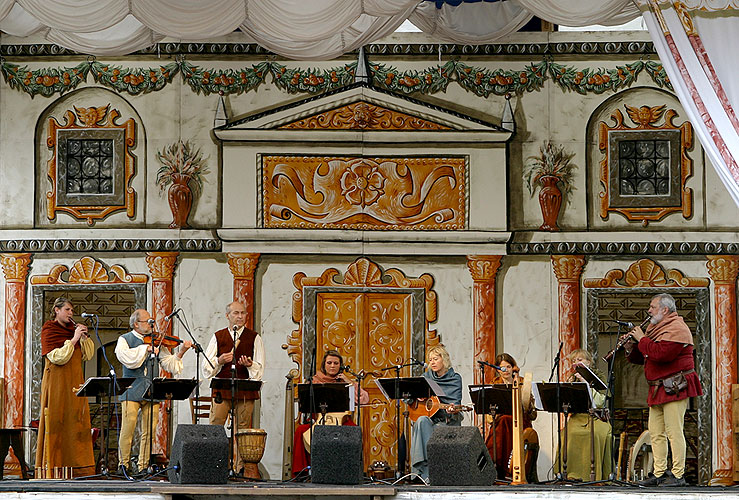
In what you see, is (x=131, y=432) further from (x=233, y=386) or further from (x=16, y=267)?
(x=16, y=267)

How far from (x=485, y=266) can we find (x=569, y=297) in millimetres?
888

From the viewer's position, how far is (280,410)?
1185cm

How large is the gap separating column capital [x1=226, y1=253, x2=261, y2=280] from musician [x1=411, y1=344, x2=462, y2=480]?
7.27 feet

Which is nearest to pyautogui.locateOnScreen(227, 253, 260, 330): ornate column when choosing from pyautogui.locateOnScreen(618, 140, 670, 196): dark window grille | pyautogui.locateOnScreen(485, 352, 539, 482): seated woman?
pyautogui.locateOnScreen(485, 352, 539, 482): seated woman

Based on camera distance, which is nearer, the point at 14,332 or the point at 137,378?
the point at 137,378

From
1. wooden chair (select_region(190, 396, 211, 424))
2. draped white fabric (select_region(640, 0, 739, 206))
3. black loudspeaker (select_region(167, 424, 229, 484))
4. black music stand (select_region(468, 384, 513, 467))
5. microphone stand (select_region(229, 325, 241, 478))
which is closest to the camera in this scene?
draped white fabric (select_region(640, 0, 739, 206))

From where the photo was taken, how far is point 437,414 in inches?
420

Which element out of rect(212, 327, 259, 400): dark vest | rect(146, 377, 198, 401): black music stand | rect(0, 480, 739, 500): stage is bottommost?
rect(0, 480, 739, 500): stage

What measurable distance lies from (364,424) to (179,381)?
2.72 meters

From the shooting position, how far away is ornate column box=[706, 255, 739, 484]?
1166 cm

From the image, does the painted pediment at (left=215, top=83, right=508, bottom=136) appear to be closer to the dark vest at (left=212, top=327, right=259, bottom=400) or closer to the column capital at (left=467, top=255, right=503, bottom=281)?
the column capital at (left=467, top=255, right=503, bottom=281)

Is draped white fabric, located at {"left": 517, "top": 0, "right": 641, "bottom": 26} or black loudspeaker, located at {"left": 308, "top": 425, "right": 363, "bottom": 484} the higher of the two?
draped white fabric, located at {"left": 517, "top": 0, "right": 641, "bottom": 26}

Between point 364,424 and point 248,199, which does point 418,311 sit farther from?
point 248,199

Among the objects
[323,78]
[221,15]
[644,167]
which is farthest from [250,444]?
[644,167]
